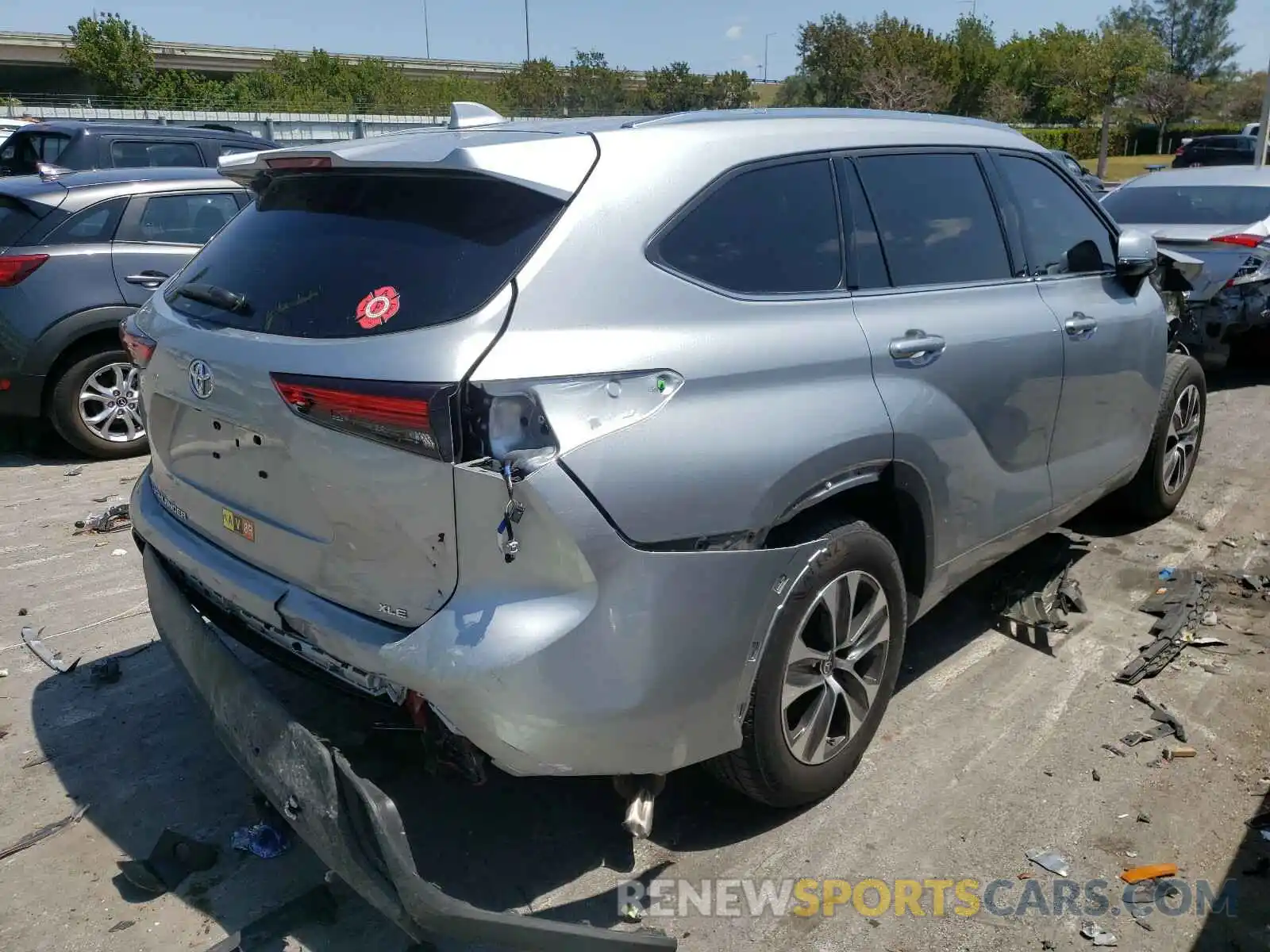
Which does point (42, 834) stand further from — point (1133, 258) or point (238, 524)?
point (1133, 258)

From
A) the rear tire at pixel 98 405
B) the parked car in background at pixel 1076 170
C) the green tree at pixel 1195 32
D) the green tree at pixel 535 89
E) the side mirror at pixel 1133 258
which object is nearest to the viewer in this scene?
the side mirror at pixel 1133 258

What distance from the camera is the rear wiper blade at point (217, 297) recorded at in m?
2.91

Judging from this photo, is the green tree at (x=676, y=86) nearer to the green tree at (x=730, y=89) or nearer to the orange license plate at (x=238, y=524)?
the green tree at (x=730, y=89)

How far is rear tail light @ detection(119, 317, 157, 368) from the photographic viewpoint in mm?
3172

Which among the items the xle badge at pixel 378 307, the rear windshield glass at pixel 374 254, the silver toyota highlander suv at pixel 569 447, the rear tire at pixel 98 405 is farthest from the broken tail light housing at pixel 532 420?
the rear tire at pixel 98 405

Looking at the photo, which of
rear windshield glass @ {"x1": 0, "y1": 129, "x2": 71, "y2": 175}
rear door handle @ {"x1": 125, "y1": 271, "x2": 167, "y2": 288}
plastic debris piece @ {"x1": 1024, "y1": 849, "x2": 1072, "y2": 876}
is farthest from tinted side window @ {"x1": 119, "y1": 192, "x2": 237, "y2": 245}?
plastic debris piece @ {"x1": 1024, "y1": 849, "x2": 1072, "y2": 876}

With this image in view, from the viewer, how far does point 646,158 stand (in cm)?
277

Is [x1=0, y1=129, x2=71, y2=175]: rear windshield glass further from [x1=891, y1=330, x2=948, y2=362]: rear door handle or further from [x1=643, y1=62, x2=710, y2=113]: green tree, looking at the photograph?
[x1=643, y1=62, x2=710, y2=113]: green tree

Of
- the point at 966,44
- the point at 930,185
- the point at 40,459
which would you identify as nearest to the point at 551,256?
the point at 930,185

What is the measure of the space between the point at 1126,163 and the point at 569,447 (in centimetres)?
5264

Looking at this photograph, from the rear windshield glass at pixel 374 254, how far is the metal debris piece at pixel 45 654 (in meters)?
1.91

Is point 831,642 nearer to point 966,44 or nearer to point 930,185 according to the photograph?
point 930,185

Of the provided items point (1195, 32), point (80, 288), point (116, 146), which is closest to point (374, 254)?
point (80, 288)

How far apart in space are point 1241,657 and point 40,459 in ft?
23.0
